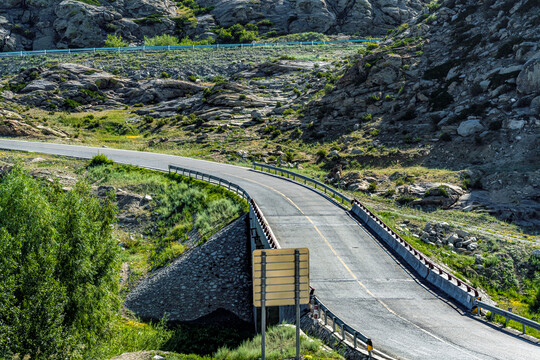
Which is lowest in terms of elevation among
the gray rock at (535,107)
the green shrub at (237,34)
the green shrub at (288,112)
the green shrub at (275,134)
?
the green shrub at (275,134)

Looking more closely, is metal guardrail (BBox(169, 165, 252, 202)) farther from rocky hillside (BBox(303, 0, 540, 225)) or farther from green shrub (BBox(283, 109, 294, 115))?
green shrub (BBox(283, 109, 294, 115))

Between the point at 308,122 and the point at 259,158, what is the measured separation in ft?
32.3

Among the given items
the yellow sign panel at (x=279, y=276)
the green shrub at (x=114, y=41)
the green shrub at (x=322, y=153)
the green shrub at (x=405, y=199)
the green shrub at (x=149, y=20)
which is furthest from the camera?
the green shrub at (x=149, y=20)

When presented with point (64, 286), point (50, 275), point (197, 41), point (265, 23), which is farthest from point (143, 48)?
point (50, 275)

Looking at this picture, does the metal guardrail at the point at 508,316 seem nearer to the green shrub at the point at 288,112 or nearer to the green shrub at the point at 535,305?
the green shrub at the point at 535,305

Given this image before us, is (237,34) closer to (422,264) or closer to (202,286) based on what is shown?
(202,286)

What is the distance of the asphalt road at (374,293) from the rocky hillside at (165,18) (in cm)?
8572

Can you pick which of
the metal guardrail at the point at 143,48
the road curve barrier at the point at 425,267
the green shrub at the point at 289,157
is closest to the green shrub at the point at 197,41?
the metal guardrail at the point at 143,48

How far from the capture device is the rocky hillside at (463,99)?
114 feet

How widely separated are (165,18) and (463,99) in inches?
3499

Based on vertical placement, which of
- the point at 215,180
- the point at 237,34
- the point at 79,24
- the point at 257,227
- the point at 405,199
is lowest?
the point at 257,227

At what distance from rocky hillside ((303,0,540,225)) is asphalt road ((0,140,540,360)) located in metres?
11.5

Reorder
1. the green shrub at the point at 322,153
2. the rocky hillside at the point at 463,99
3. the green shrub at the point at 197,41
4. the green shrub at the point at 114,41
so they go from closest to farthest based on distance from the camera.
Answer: the rocky hillside at the point at 463,99 → the green shrub at the point at 322,153 → the green shrub at the point at 114,41 → the green shrub at the point at 197,41

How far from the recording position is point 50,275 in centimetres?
1463
